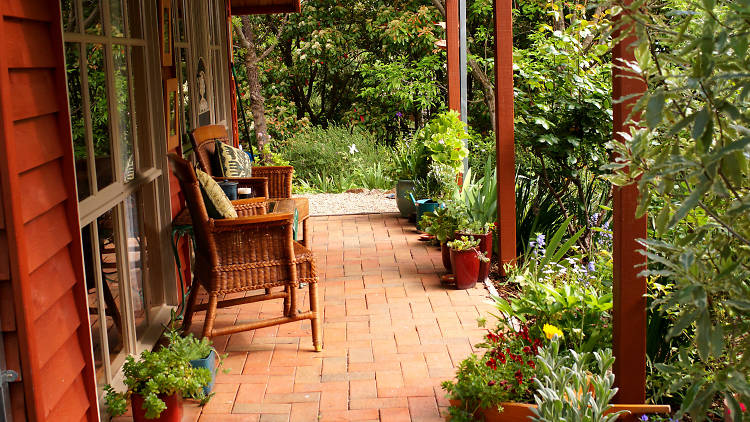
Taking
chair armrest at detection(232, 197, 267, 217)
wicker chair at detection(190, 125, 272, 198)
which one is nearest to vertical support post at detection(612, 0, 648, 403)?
chair armrest at detection(232, 197, 267, 217)

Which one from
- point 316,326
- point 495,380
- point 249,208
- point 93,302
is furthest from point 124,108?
point 495,380

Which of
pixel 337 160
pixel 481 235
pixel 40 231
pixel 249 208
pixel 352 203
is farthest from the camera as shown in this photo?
pixel 337 160

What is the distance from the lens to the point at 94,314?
10.2 feet

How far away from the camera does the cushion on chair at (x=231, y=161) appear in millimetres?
5473

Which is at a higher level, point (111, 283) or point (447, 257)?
point (111, 283)

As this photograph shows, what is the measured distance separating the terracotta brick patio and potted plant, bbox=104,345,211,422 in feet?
0.85

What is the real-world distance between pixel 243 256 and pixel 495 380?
1476 mm

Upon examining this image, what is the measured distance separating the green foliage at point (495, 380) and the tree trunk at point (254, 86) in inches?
346

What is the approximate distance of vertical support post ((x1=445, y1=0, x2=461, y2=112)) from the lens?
7.07 metres

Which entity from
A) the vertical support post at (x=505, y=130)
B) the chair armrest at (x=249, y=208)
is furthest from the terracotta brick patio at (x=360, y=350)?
the chair armrest at (x=249, y=208)

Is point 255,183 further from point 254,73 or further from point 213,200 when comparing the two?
point 254,73

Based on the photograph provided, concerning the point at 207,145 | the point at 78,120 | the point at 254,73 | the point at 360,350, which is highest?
the point at 254,73

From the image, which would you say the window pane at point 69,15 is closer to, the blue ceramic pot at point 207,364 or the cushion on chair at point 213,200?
the cushion on chair at point 213,200

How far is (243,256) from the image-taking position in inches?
153
